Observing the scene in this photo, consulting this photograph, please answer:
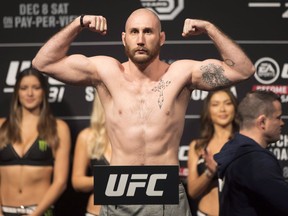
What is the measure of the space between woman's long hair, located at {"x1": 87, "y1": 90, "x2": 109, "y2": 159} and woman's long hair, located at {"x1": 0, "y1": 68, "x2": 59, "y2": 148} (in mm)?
223

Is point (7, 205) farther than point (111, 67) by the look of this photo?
Yes

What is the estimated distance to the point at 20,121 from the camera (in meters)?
4.36

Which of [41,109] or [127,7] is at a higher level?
[127,7]

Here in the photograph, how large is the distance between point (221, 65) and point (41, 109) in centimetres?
168

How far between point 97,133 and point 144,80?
4.48 feet

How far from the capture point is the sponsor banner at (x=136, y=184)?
8.53 feet

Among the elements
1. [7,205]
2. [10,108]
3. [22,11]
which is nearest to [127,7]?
[22,11]

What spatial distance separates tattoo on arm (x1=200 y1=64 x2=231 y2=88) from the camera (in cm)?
304

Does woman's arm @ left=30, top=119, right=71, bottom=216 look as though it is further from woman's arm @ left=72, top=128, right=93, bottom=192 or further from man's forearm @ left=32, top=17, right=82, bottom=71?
man's forearm @ left=32, top=17, right=82, bottom=71

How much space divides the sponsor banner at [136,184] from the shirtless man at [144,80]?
355 mm

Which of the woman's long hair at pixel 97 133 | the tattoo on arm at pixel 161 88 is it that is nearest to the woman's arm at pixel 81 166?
the woman's long hair at pixel 97 133

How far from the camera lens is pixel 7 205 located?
4.27 metres

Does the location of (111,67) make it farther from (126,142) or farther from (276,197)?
(276,197)

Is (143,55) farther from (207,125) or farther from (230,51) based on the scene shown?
(207,125)
